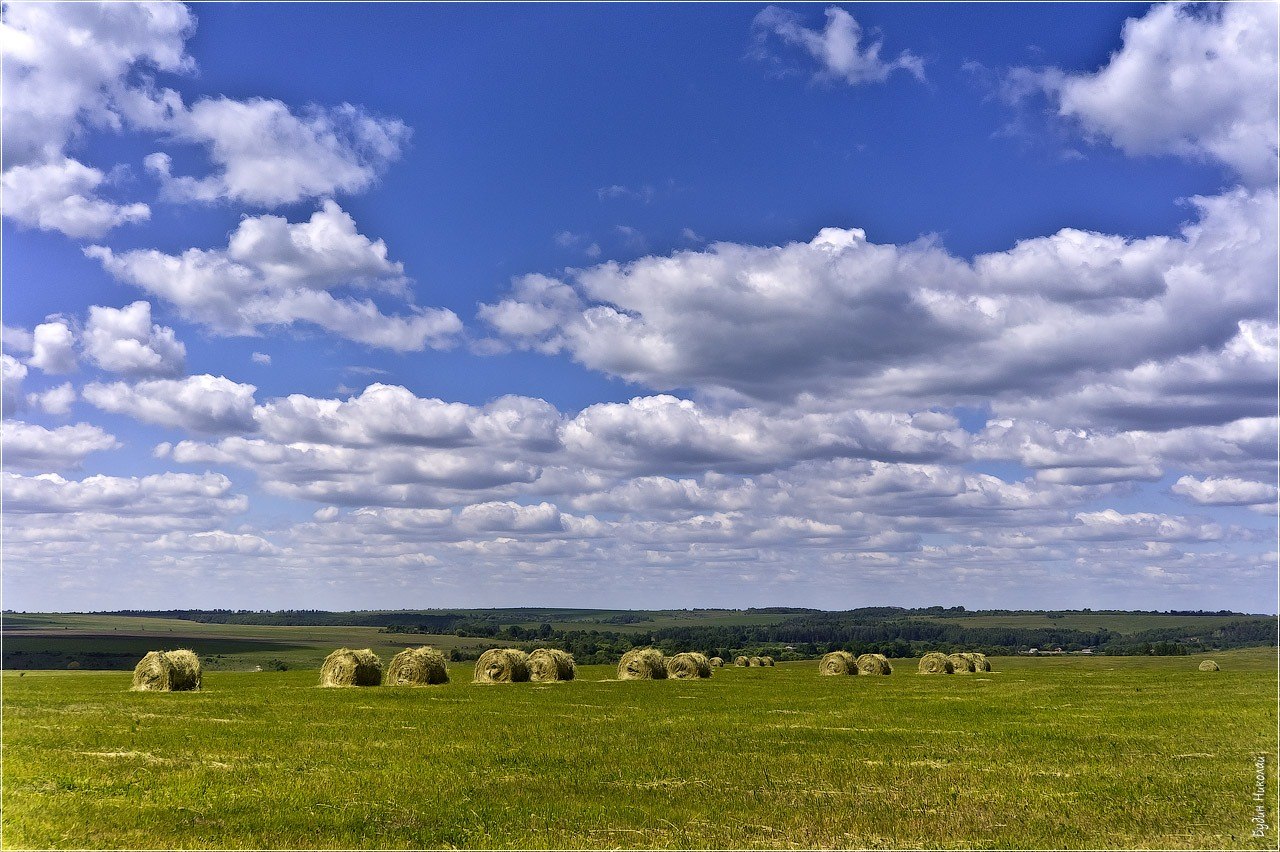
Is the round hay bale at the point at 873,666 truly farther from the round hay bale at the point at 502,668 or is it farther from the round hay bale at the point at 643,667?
the round hay bale at the point at 502,668

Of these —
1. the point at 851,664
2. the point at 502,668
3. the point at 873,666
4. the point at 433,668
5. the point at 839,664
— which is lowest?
the point at 873,666

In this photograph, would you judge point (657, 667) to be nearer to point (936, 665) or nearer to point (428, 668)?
point (428, 668)

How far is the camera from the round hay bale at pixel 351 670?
4172cm

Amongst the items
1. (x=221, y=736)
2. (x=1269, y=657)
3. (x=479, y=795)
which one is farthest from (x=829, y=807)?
(x=1269, y=657)

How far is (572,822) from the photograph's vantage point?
12.9m

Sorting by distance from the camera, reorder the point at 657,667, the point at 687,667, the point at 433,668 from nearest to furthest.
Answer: the point at 433,668, the point at 657,667, the point at 687,667

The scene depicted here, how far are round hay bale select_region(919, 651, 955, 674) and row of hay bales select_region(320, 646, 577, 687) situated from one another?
32.0 metres

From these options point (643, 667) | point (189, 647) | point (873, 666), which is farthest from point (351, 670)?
point (189, 647)

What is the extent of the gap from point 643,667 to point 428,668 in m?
14.1

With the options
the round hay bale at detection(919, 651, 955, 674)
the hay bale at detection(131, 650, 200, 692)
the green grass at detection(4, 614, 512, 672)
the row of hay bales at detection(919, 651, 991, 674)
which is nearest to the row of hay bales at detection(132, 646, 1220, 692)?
the hay bale at detection(131, 650, 200, 692)

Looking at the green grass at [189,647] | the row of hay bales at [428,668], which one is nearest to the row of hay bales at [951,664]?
the row of hay bales at [428,668]

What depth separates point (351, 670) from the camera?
41938mm

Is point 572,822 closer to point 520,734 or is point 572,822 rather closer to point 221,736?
point 520,734

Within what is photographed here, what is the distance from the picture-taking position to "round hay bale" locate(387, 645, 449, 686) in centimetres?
4400
